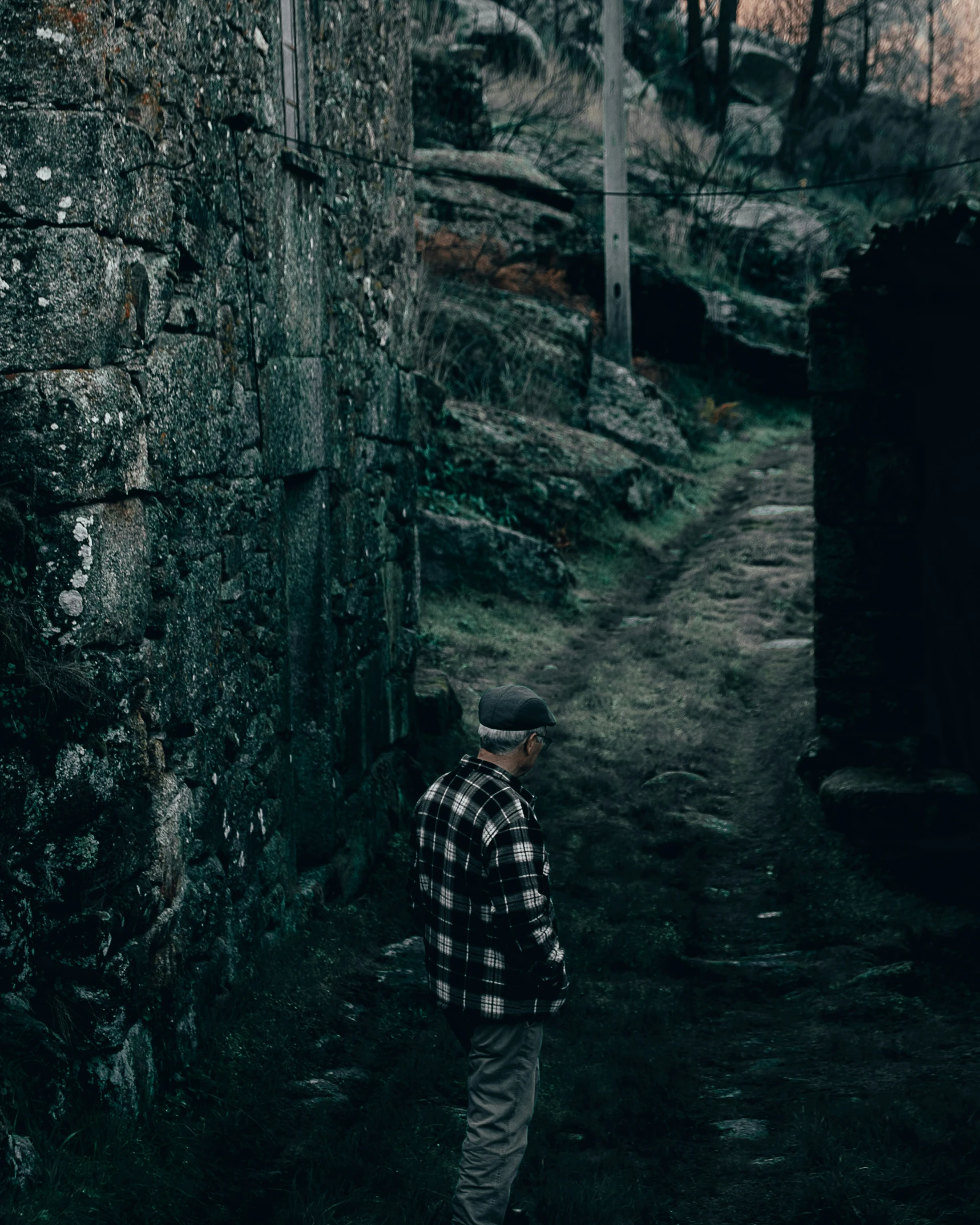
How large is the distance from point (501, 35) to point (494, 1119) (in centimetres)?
2201

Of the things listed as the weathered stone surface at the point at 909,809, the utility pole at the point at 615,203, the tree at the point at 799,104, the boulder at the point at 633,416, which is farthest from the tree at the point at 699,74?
the weathered stone surface at the point at 909,809

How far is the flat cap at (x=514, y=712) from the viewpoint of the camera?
10.8ft

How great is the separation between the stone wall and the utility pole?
8.88 meters

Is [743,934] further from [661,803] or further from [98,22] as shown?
[98,22]

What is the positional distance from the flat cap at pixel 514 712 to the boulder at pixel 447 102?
1396 cm

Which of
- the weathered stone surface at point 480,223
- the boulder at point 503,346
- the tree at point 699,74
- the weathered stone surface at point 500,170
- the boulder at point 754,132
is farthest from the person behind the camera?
the boulder at point 754,132

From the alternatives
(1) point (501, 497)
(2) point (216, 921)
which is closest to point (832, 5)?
(1) point (501, 497)

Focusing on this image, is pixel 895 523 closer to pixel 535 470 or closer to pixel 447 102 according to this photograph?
pixel 535 470

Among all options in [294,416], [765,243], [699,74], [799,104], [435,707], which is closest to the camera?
[294,416]

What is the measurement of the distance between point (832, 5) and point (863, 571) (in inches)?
919

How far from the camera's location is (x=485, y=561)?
427 inches

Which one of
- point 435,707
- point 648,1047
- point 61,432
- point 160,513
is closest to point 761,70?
point 435,707

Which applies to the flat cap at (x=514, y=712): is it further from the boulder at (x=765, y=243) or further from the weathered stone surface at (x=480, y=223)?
the boulder at (x=765, y=243)

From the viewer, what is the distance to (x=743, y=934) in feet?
19.8
